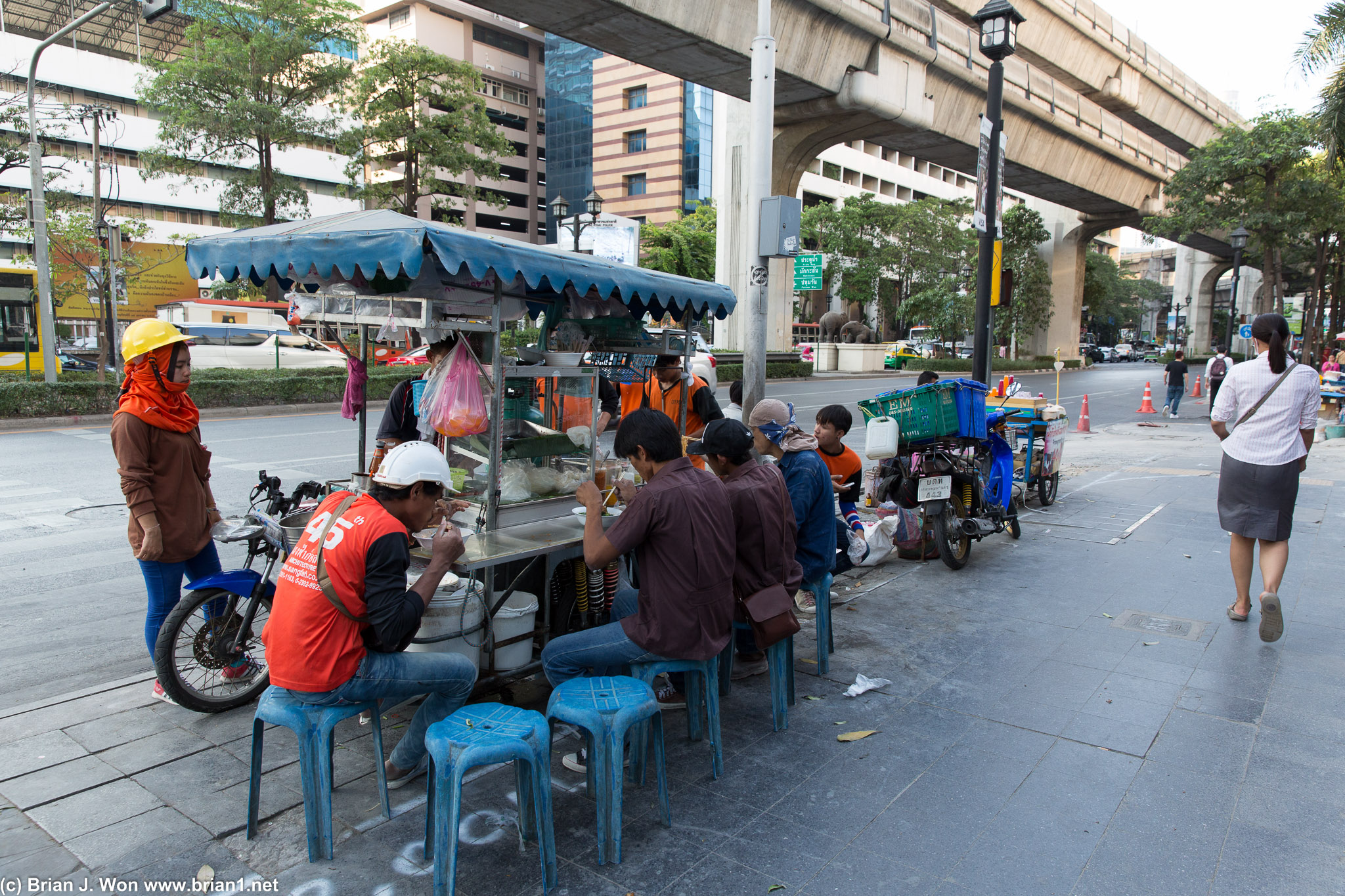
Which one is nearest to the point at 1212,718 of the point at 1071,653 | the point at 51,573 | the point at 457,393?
the point at 1071,653

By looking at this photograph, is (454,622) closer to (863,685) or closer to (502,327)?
(502,327)

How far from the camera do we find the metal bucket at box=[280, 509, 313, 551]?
4.14m

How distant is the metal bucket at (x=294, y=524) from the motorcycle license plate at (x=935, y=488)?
14.5ft

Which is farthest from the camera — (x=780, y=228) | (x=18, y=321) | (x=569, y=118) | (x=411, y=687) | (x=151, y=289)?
(x=569, y=118)

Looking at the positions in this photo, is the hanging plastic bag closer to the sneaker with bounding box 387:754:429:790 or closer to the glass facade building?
the sneaker with bounding box 387:754:429:790

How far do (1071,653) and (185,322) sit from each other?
34466mm

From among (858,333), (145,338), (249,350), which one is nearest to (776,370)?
(858,333)

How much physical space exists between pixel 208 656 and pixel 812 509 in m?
3.15

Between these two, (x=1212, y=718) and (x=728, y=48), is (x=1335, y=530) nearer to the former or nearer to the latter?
(x=1212, y=718)

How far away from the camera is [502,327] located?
4551 mm

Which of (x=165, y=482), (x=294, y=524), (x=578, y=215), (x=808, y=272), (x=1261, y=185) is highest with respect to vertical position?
(x=1261, y=185)

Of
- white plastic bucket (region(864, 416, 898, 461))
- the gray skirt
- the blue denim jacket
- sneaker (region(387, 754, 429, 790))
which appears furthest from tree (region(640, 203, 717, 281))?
sneaker (region(387, 754, 429, 790))

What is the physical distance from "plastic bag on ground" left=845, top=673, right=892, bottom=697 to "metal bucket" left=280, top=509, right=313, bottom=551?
2930 millimetres

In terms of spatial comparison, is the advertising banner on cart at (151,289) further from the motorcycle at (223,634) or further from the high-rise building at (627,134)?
the high-rise building at (627,134)
